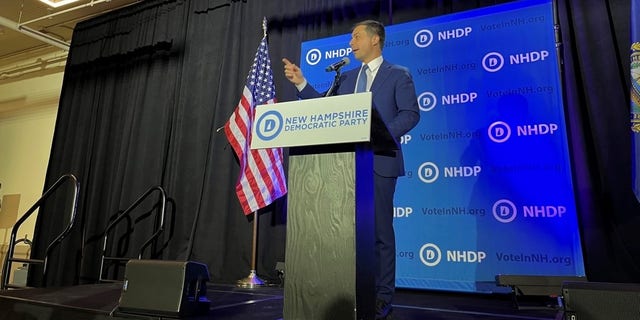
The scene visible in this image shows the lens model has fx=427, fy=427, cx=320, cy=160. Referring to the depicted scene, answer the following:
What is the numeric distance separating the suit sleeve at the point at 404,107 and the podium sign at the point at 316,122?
675 millimetres

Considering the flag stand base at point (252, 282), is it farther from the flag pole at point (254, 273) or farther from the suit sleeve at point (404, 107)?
the suit sleeve at point (404, 107)

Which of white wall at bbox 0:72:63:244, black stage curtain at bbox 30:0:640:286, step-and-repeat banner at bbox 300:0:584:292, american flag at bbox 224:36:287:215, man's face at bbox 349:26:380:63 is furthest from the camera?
white wall at bbox 0:72:63:244

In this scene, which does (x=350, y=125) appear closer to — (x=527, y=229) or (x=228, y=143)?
(x=527, y=229)

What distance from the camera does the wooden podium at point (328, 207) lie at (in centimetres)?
136

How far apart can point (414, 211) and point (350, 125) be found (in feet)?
7.51

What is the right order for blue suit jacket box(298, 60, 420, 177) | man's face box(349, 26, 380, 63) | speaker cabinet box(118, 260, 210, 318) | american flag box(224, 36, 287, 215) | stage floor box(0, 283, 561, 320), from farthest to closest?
american flag box(224, 36, 287, 215) < man's face box(349, 26, 380, 63) < stage floor box(0, 283, 561, 320) < blue suit jacket box(298, 60, 420, 177) < speaker cabinet box(118, 260, 210, 318)

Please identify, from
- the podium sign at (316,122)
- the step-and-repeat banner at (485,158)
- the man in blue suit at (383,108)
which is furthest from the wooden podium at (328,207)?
the step-and-repeat banner at (485,158)

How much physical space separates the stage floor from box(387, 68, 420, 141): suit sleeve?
0.96m

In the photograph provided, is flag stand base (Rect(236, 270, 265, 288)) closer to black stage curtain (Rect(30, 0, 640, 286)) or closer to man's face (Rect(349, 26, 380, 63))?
black stage curtain (Rect(30, 0, 640, 286))

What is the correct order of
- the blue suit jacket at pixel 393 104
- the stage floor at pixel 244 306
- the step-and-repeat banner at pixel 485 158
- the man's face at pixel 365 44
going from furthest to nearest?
the step-and-repeat banner at pixel 485 158 < the man's face at pixel 365 44 < the stage floor at pixel 244 306 < the blue suit jacket at pixel 393 104

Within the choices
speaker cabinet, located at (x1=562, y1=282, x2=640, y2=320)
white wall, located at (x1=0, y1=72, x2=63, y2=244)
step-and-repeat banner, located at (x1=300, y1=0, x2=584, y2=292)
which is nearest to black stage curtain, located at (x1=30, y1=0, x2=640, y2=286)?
step-and-repeat banner, located at (x1=300, y1=0, x2=584, y2=292)

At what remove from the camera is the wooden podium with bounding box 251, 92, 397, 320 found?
1360mm

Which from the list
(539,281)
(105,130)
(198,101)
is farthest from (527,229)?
(105,130)

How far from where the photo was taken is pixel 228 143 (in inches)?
187
